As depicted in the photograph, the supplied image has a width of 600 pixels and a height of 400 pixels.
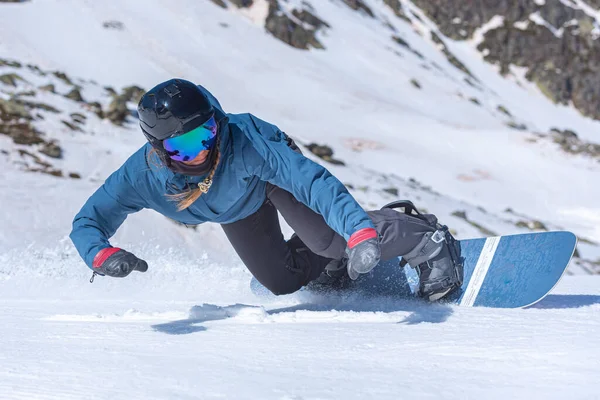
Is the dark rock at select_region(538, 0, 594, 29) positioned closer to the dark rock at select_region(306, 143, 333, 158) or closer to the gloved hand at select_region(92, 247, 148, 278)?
the dark rock at select_region(306, 143, 333, 158)

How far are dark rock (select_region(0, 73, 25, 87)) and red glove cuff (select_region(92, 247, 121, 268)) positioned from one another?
11.7 meters

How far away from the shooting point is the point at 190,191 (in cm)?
397

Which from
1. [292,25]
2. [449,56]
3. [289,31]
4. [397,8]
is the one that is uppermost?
[292,25]

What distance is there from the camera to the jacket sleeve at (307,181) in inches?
142

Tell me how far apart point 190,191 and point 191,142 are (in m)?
0.34

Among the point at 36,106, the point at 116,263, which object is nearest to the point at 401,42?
the point at 36,106

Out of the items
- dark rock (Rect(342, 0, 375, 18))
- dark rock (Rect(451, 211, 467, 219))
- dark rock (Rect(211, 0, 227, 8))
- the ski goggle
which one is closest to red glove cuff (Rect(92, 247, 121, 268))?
the ski goggle

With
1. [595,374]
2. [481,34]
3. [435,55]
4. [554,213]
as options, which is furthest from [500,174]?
[481,34]

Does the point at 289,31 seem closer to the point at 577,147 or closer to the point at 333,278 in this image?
the point at 577,147

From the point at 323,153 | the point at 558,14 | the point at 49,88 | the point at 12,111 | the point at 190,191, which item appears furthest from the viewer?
the point at 558,14

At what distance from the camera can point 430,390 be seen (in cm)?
224

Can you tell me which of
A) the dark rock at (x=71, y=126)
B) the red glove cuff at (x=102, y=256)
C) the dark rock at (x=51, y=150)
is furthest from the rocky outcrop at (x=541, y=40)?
the red glove cuff at (x=102, y=256)

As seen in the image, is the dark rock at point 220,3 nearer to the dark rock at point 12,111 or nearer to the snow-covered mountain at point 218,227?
the snow-covered mountain at point 218,227

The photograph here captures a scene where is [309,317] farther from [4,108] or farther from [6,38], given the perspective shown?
[6,38]
